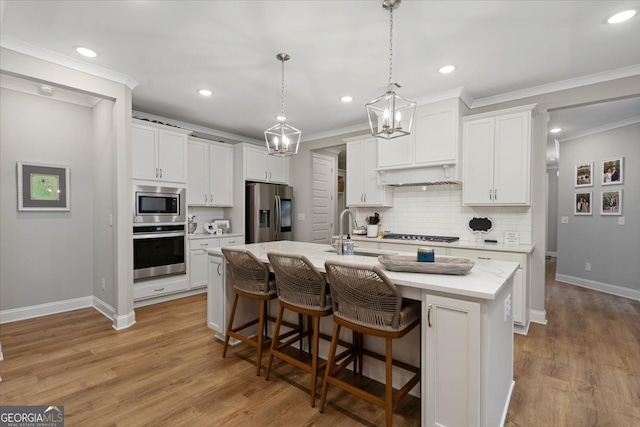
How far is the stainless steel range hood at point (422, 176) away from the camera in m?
3.70

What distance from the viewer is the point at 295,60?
2879 mm

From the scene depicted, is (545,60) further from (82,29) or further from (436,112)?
(82,29)

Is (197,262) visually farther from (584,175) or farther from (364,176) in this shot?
(584,175)

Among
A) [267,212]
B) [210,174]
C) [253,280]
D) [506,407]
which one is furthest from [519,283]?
[210,174]

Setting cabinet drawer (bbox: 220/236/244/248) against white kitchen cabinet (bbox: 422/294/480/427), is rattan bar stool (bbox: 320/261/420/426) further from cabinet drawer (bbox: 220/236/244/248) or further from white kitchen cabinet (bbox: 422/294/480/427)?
cabinet drawer (bbox: 220/236/244/248)

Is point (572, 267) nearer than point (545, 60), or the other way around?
point (545, 60)

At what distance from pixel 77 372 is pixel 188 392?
1.02 m

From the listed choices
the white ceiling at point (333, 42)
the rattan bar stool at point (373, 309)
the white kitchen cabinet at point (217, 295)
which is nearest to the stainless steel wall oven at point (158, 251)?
the white kitchen cabinet at point (217, 295)

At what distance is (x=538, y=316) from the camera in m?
3.54

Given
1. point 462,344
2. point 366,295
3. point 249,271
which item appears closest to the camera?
point 462,344

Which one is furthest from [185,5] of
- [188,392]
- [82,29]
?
[188,392]

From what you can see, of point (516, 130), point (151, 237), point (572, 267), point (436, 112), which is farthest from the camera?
Answer: point (572, 267)

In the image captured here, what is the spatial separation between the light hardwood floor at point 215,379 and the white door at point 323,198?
2905mm

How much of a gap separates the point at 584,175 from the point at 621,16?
4.03 meters
